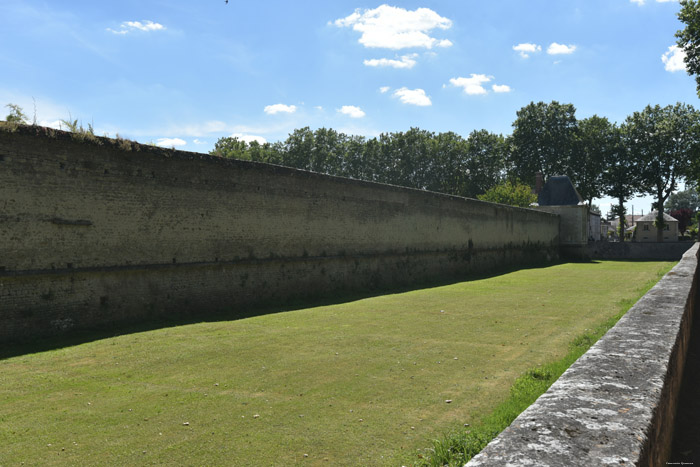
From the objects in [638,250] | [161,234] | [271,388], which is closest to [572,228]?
[638,250]

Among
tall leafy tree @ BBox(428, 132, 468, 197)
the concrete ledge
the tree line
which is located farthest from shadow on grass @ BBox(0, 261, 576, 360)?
tall leafy tree @ BBox(428, 132, 468, 197)

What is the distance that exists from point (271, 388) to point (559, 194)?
4188 centimetres

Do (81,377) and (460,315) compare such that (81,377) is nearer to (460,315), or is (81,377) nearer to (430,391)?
(430,391)

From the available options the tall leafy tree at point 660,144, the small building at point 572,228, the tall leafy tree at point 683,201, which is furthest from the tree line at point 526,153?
the tall leafy tree at point 683,201

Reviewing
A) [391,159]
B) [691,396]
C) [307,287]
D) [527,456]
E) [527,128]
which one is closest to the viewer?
[527,456]

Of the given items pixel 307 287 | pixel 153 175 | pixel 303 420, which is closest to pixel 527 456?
pixel 303 420

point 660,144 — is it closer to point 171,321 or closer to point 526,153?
point 526,153

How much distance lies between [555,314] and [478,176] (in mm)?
51847

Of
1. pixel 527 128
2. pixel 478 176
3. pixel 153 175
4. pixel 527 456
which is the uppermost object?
pixel 527 128

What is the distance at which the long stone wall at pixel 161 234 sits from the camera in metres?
9.01

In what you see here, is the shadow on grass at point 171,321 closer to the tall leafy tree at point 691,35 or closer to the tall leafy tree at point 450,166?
the tall leafy tree at point 691,35

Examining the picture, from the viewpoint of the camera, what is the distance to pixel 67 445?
169 inches

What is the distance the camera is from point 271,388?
5832mm

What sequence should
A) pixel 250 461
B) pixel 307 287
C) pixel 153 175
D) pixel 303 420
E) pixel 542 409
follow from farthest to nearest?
pixel 307 287, pixel 153 175, pixel 303 420, pixel 250 461, pixel 542 409
